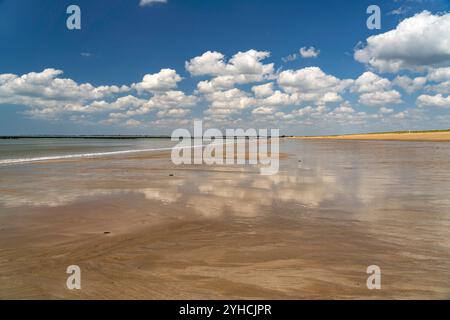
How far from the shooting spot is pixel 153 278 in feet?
14.4

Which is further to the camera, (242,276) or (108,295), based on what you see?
(242,276)

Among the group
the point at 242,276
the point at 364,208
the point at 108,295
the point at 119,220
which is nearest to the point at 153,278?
the point at 108,295

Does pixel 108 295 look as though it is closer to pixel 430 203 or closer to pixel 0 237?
pixel 0 237

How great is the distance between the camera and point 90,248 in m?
5.57

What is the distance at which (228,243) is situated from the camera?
5766 millimetres

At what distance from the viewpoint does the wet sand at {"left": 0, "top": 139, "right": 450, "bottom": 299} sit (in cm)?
412

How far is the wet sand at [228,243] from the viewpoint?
412cm

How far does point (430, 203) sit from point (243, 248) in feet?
20.8

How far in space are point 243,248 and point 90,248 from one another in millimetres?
2717

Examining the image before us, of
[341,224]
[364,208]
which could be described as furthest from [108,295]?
[364,208]
